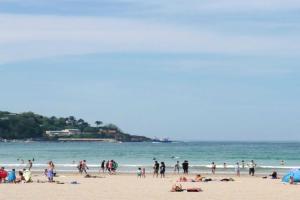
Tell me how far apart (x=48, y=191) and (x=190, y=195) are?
689cm

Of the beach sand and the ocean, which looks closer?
the beach sand

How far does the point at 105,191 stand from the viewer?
3291 cm

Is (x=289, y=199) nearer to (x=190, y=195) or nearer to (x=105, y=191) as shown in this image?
(x=190, y=195)

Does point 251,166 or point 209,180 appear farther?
point 251,166

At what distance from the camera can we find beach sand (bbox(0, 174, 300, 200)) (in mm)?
29859

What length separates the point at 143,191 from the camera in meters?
33.2

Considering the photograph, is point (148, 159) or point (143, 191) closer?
point (143, 191)

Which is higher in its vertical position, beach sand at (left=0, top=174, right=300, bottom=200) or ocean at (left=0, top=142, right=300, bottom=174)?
ocean at (left=0, top=142, right=300, bottom=174)

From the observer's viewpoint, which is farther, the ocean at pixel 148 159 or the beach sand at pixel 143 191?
the ocean at pixel 148 159

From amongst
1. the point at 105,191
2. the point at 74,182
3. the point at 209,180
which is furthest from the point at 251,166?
the point at 105,191

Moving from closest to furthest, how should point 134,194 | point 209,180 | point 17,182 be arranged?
point 134,194, point 17,182, point 209,180

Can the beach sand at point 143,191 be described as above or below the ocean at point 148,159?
below

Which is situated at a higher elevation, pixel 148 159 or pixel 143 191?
pixel 148 159

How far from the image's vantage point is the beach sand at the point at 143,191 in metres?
29.9
